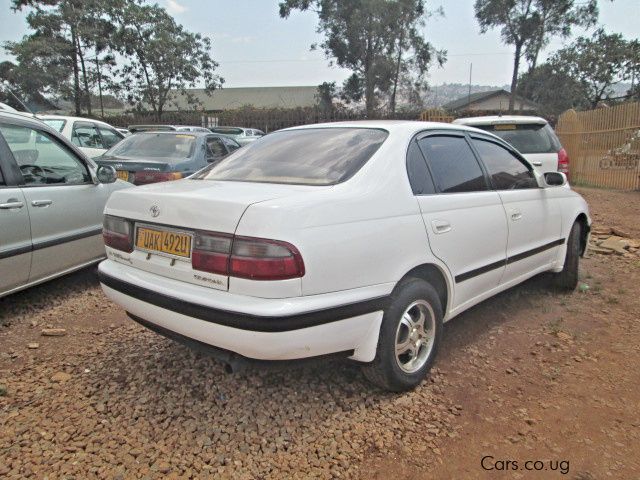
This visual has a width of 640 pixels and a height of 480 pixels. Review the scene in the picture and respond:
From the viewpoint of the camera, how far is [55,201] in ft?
12.4

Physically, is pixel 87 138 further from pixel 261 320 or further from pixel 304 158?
pixel 261 320

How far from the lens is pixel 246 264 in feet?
6.62

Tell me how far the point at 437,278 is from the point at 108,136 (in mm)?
8281

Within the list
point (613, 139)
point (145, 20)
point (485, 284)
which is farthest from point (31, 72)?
point (485, 284)

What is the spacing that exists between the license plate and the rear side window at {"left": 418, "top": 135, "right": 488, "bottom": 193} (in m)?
1.52

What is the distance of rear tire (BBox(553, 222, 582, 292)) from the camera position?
4.24 metres

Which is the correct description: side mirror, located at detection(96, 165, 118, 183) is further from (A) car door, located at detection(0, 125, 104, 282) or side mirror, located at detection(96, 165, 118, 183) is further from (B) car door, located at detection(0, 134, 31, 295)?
(B) car door, located at detection(0, 134, 31, 295)

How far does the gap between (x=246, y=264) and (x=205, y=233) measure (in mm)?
289

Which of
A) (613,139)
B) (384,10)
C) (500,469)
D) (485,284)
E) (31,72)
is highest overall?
(384,10)

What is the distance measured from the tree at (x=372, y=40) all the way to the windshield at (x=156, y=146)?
23.4m

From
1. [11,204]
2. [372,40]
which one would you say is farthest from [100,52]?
[11,204]

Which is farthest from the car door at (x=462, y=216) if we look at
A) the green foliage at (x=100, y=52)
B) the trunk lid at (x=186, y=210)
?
the green foliage at (x=100, y=52)

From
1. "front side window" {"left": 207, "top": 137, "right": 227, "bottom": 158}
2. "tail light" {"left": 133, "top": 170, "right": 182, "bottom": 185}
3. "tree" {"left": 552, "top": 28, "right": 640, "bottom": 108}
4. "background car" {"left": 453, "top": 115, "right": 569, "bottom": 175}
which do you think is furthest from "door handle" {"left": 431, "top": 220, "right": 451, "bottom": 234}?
"tree" {"left": 552, "top": 28, "right": 640, "bottom": 108}

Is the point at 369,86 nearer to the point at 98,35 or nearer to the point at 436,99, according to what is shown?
the point at 436,99
